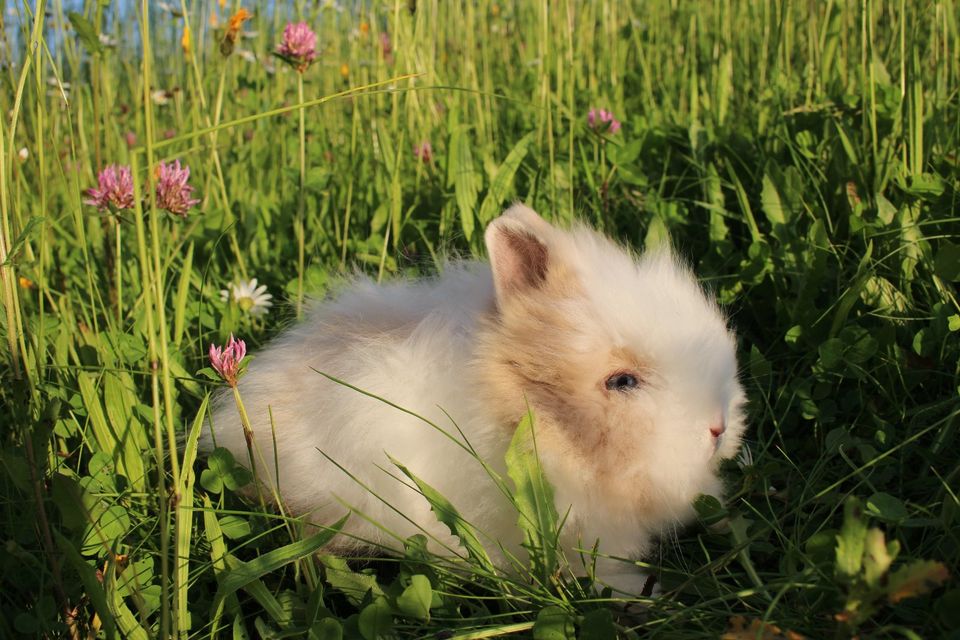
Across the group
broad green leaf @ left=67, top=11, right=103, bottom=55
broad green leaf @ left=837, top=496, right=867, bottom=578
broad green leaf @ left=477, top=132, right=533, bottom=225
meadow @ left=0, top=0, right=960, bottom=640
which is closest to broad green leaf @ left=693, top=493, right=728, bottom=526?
meadow @ left=0, top=0, right=960, bottom=640

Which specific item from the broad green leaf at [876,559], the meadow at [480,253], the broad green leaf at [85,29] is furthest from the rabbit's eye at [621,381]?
the broad green leaf at [85,29]

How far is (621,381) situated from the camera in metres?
1.67

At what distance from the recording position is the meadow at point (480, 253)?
1.54 meters

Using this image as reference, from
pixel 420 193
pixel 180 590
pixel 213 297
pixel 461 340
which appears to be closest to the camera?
pixel 180 590

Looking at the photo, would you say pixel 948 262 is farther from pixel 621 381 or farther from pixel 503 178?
pixel 503 178

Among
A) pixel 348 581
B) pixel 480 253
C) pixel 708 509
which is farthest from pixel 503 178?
pixel 348 581

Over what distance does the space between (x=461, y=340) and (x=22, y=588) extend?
106cm

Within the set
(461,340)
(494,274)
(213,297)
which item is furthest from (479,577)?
(213,297)

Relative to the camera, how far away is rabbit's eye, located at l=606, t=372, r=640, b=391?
1657 millimetres

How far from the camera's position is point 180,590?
154 cm

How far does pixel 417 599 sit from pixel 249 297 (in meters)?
1.45

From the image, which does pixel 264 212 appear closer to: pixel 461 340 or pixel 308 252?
pixel 308 252

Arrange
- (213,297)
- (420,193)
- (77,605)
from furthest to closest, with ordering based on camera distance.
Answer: (420,193) → (213,297) → (77,605)

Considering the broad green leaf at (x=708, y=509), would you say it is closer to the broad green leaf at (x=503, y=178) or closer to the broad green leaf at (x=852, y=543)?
the broad green leaf at (x=852, y=543)
